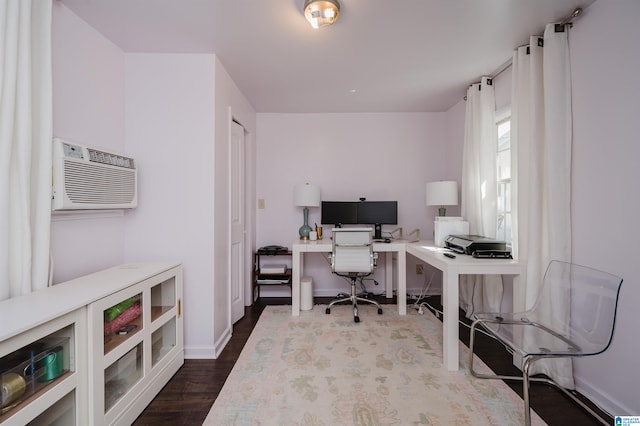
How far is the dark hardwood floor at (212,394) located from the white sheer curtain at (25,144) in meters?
0.98

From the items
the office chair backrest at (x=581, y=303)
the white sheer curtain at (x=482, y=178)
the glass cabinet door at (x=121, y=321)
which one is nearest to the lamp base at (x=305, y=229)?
the white sheer curtain at (x=482, y=178)

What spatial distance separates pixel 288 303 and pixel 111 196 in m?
2.25

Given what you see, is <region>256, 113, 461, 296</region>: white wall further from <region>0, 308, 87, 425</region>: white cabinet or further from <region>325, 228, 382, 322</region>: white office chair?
<region>0, 308, 87, 425</region>: white cabinet

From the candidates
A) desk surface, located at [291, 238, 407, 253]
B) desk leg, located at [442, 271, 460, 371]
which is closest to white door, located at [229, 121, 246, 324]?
desk surface, located at [291, 238, 407, 253]

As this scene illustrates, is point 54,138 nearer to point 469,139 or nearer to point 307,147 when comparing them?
point 307,147

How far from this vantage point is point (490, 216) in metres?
2.53

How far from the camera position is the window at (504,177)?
2496 millimetres

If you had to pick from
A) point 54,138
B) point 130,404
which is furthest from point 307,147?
point 130,404

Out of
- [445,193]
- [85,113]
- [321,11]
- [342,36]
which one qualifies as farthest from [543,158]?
[85,113]

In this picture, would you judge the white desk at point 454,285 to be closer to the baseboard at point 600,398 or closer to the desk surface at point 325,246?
the baseboard at point 600,398

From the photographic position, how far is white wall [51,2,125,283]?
5.36 ft

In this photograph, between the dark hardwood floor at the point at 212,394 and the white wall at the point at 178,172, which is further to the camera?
the white wall at the point at 178,172

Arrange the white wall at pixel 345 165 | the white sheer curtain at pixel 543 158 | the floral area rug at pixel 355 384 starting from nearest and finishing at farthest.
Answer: the floral area rug at pixel 355 384 → the white sheer curtain at pixel 543 158 → the white wall at pixel 345 165

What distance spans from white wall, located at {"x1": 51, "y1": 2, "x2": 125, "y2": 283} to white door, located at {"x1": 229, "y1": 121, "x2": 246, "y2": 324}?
90 cm
